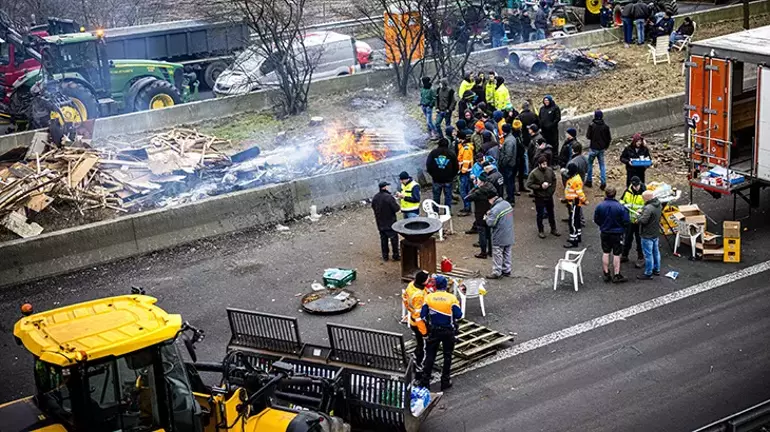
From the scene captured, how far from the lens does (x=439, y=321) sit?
38.7ft

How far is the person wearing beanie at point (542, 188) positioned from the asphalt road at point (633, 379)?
3276 mm

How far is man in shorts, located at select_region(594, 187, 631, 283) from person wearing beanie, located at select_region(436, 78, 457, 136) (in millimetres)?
6636

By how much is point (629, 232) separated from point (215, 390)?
8151 mm

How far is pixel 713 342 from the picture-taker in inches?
516

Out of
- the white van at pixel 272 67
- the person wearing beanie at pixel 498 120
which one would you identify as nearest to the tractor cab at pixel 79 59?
the white van at pixel 272 67

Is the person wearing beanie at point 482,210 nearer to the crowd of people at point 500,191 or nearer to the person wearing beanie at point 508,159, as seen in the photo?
the crowd of people at point 500,191

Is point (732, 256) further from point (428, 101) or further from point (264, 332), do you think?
point (264, 332)

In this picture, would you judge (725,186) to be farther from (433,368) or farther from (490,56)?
(490,56)

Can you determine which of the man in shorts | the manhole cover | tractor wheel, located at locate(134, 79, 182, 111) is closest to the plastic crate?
the manhole cover

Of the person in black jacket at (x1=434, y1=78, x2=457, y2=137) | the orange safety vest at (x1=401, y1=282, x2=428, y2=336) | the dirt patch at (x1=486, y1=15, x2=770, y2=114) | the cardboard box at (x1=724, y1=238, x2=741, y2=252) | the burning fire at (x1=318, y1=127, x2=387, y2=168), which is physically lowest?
the cardboard box at (x1=724, y1=238, x2=741, y2=252)

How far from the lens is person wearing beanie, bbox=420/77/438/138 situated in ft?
69.7

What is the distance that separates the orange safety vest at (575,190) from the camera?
16.3m

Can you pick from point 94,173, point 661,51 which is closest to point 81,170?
point 94,173

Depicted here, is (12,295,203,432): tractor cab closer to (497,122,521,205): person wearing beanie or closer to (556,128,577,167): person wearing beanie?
(497,122,521,205): person wearing beanie
